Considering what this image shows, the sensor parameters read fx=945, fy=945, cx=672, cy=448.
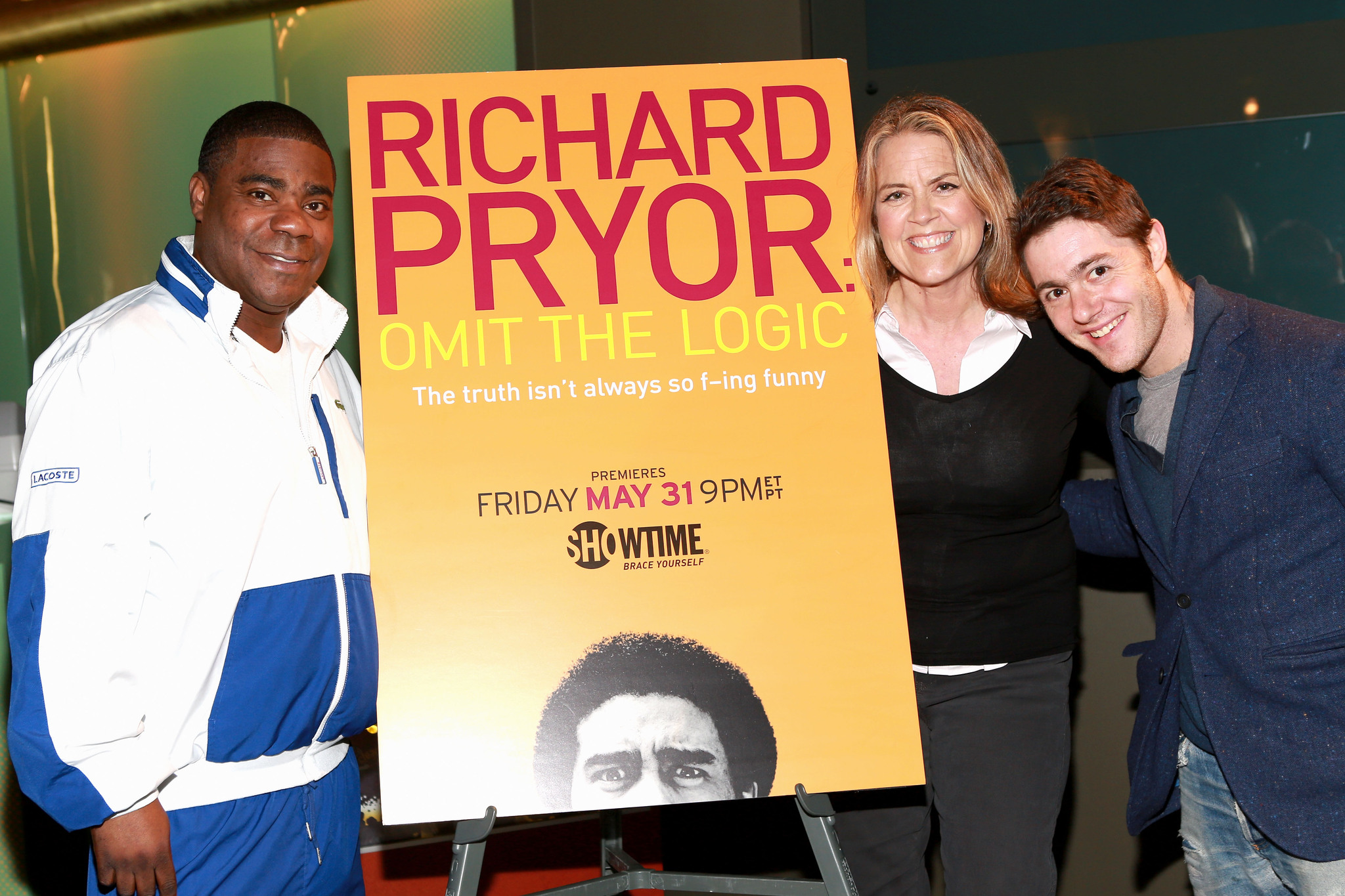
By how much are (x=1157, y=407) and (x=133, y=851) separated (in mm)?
1712

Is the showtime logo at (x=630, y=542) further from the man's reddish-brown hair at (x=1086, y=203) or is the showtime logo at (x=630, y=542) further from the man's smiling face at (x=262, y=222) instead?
the man's reddish-brown hair at (x=1086, y=203)

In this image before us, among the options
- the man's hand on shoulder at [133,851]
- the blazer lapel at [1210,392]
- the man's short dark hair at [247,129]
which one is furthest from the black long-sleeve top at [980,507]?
the man's hand on shoulder at [133,851]

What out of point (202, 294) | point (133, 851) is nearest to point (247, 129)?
point (202, 294)

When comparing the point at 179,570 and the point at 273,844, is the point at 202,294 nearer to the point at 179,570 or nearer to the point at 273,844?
the point at 179,570

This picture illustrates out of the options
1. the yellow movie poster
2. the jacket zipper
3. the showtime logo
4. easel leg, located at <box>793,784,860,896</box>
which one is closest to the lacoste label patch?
the jacket zipper

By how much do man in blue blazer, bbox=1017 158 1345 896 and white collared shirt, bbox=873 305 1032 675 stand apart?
85mm

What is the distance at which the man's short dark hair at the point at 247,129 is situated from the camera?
1516 mm

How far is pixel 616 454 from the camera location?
58.4 inches

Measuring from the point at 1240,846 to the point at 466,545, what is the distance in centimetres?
138

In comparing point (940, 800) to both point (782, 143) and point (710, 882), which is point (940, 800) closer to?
point (710, 882)

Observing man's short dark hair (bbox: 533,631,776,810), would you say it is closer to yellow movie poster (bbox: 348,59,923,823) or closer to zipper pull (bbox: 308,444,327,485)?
yellow movie poster (bbox: 348,59,923,823)

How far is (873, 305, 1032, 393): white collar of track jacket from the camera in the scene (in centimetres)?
166

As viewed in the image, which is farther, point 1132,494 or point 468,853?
point 1132,494

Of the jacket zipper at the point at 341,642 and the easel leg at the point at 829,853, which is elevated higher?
the jacket zipper at the point at 341,642
